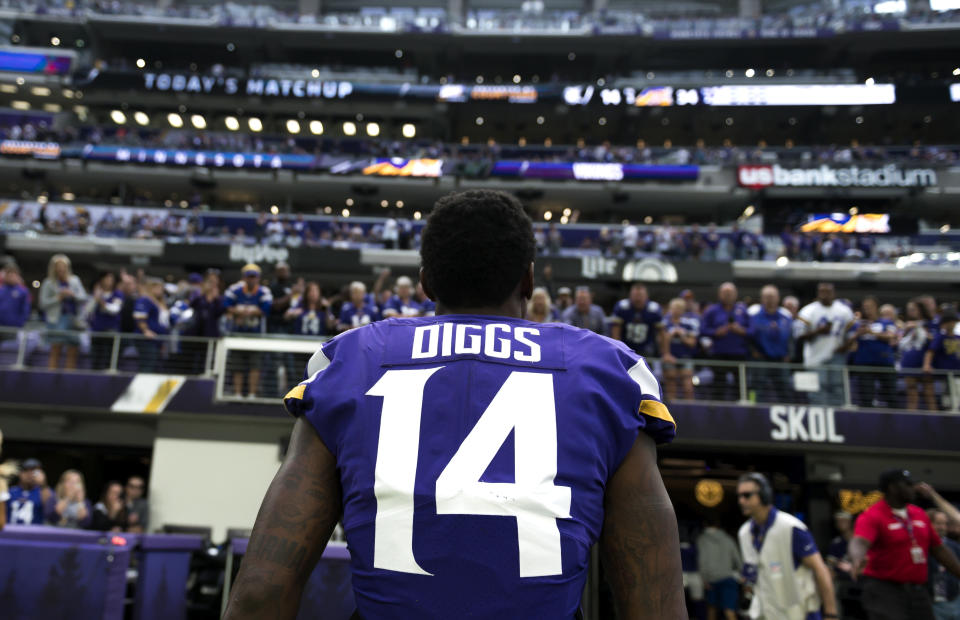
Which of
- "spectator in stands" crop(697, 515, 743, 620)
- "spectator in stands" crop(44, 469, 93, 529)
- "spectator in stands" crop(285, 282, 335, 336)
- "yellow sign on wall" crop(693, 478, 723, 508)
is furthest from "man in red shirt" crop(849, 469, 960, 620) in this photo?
"yellow sign on wall" crop(693, 478, 723, 508)

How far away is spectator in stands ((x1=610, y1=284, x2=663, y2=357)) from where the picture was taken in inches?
346

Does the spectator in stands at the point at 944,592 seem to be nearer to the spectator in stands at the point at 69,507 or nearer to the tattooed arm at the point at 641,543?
the tattooed arm at the point at 641,543

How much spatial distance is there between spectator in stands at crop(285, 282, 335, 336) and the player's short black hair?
7923 mm

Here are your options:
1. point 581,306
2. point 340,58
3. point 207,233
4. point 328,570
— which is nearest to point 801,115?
point 340,58

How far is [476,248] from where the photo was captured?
1482 mm

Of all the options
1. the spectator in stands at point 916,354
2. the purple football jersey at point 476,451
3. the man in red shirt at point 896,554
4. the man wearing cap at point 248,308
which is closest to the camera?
the purple football jersey at point 476,451

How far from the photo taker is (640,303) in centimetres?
880

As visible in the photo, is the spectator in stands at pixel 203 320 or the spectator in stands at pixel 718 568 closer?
the spectator in stands at pixel 718 568

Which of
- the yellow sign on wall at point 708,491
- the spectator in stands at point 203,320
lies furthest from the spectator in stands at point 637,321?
the yellow sign on wall at point 708,491

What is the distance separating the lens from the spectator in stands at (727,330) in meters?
9.33

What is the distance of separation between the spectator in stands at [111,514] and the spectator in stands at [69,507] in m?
0.14

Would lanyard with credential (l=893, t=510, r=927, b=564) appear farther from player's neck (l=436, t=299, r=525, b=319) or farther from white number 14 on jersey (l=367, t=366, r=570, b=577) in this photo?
white number 14 on jersey (l=367, t=366, r=570, b=577)

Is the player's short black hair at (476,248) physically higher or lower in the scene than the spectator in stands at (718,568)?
higher

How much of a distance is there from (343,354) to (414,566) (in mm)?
443
